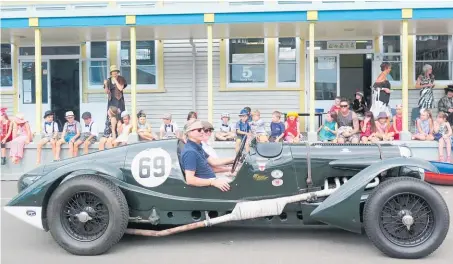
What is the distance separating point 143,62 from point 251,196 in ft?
36.2

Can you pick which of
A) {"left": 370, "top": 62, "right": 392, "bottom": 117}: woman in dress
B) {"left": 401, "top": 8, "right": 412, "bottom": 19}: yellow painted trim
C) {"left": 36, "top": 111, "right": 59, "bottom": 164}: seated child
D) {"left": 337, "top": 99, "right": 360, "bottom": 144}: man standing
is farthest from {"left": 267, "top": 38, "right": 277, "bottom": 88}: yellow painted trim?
{"left": 36, "top": 111, "right": 59, "bottom": 164}: seated child

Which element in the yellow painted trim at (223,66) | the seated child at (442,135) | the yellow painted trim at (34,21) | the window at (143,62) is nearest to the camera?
the seated child at (442,135)

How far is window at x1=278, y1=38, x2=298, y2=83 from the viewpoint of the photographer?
15.8m

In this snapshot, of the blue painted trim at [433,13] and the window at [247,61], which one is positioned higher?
the blue painted trim at [433,13]

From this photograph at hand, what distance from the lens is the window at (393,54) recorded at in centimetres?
1558

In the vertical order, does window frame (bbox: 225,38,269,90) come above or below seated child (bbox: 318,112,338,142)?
above

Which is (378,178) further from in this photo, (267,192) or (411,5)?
(411,5)

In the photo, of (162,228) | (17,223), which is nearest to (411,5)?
(162,228)

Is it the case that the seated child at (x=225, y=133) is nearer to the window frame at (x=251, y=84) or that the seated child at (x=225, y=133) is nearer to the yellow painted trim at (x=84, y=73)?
the window frame at (x=251, y=84)

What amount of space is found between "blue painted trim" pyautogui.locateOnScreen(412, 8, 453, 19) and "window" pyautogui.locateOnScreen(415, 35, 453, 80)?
3349mm

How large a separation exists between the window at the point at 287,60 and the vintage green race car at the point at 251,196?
9697mm

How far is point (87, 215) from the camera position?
5707mm

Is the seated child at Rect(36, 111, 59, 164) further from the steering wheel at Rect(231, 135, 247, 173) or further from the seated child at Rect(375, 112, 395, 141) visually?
the seated child at Rect(375, 112, 395, 141)

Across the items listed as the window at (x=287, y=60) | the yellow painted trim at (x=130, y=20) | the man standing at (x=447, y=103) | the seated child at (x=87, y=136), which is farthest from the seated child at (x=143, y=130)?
the man standing at (x=447, y=103)
